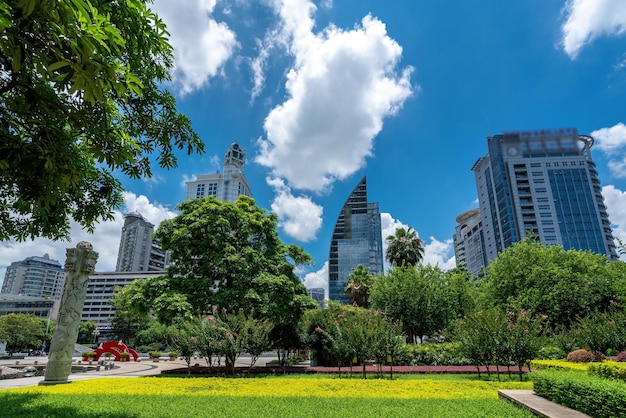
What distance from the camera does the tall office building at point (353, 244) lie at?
13588 cm

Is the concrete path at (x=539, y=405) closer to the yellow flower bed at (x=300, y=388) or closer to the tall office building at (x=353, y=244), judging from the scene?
the yellow flower bed at (x=300, y=388)

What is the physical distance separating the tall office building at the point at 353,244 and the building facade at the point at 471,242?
1266 inches

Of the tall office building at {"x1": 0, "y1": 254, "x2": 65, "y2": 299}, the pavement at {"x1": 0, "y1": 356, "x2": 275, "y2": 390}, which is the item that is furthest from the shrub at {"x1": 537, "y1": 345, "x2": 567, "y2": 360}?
the tall office building at {"x1": 0, "y1": 254, "x2": 65, "y2": 299}

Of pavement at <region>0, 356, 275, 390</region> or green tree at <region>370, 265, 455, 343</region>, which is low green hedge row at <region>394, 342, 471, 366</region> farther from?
pavement at <region>0, 356, 275, 390</region>

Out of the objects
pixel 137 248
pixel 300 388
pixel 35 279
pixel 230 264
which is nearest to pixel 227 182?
pixel 137 248

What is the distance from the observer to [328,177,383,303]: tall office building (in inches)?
5349

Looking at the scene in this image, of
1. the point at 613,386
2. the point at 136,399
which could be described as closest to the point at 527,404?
the point at 613,386

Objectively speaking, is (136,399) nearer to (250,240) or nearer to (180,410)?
(180,410)

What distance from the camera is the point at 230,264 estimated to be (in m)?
19.2

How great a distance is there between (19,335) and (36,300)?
50.3 m

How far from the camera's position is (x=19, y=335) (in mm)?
54719

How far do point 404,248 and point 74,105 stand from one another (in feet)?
121

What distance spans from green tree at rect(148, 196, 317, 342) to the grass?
5786 millimetres

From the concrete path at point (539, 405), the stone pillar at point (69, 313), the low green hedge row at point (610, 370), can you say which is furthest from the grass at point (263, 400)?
the low green hedge row at point (610, 370)
